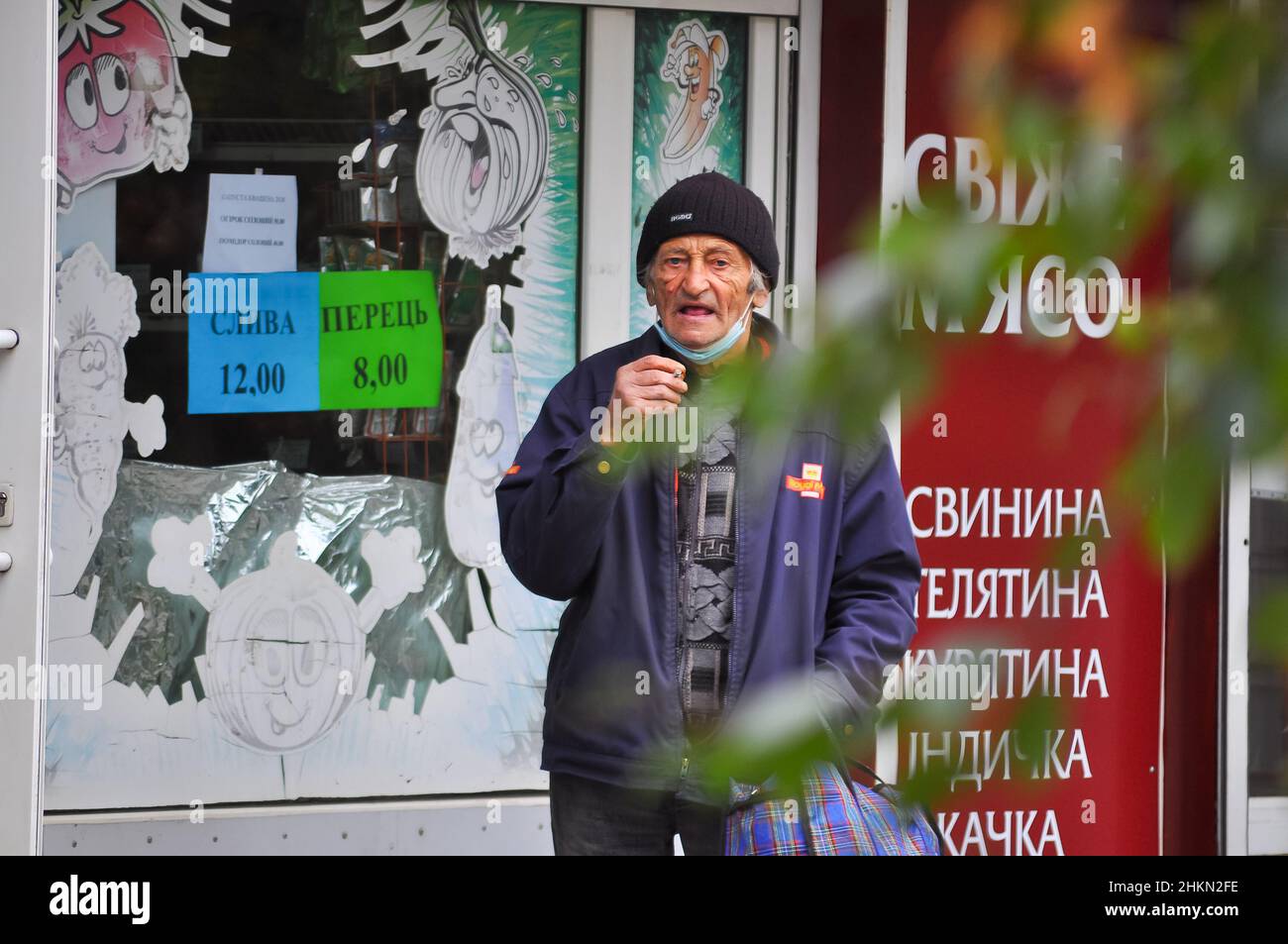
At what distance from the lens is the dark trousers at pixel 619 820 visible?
285cm

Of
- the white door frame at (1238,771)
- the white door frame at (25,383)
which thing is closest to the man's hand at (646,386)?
the white door frame at (25,383)

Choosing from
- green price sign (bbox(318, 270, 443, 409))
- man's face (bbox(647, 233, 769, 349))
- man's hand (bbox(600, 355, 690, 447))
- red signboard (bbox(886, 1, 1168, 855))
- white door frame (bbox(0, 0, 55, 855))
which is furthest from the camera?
green price sign (bbox(318, 270, 443, 409))

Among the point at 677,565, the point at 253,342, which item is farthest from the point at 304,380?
the point at 677,565

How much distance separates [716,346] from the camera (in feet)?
9.74

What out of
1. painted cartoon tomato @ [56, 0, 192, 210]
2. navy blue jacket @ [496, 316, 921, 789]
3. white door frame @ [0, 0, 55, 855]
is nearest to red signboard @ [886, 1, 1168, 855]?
navy blue jacket @ [496, 316, 921, 789]

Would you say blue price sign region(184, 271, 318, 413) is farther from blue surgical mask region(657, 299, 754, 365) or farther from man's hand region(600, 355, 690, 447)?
man's hand region(600, 355, 690, 447)

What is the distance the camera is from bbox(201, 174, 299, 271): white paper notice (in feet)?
13.6

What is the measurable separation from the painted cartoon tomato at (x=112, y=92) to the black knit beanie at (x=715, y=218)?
175cm

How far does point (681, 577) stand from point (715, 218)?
741mm

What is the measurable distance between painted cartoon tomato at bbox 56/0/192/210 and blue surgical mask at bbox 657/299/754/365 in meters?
Answer: 1.90

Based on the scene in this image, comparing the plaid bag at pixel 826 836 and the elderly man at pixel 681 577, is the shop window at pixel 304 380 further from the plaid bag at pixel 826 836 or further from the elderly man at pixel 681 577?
the plaid bag at pixel 826 836

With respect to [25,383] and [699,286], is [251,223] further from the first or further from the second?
[699,286]

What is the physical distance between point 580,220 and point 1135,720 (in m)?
2.24
